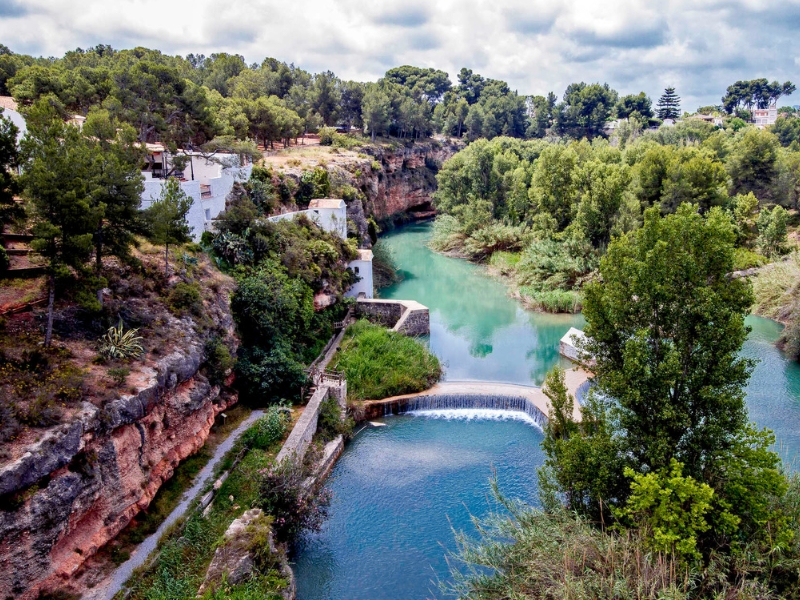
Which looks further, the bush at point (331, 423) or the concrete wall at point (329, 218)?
the concrete wall at point (329, 218)

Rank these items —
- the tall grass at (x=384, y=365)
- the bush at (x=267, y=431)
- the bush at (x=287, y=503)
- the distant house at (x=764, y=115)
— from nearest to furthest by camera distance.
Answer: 1. the bush at (x=287, y=503)
2. the bush at (x=267, y=431)
3. the tall grass at (x=384, y=365)
4. the distant house at (x=764, y=115)

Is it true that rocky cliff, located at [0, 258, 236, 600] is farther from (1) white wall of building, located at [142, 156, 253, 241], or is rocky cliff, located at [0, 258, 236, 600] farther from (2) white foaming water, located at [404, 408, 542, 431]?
(2) white foaming water, located at [404, 408, 542, 431]

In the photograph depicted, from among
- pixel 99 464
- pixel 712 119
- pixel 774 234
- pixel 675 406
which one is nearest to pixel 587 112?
pixel 712 119

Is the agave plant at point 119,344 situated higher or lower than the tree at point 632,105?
lower

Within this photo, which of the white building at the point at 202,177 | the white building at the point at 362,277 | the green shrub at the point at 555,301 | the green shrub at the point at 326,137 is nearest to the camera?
the white building at the point at 202,177

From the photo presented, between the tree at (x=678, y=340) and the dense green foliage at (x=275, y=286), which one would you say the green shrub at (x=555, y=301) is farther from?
the tree at (x=678, y=340)

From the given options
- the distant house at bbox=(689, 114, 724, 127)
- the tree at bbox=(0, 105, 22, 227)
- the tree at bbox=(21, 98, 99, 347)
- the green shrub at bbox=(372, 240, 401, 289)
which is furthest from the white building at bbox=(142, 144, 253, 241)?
the distant house at bbox=(689, 114, 724, 127)

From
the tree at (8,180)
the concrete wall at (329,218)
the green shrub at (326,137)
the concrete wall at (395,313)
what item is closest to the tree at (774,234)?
the concrete wall at (395,313)

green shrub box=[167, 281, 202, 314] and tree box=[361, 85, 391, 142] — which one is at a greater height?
tree box=[361, 85, 391, 142]
